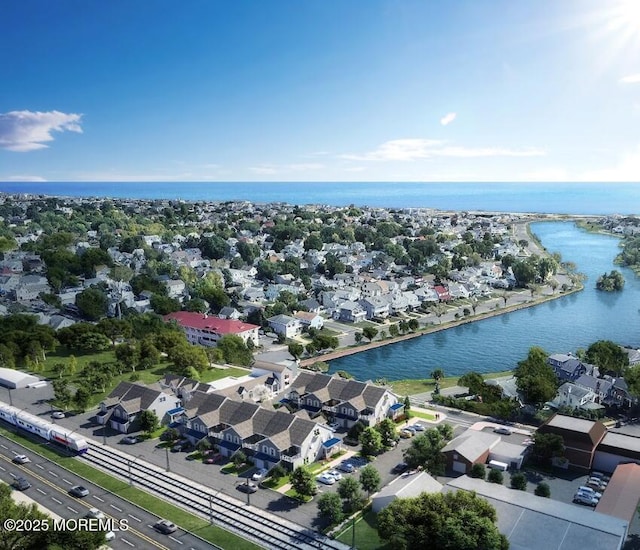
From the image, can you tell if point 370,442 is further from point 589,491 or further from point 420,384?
point 420,384

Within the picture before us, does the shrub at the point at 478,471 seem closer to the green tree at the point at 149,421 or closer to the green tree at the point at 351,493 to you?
the green tree at the point at 351,493

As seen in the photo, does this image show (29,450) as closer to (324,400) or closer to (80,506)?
(80,506)

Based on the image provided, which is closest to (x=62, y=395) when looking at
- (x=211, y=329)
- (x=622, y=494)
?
(x=211, y=329)

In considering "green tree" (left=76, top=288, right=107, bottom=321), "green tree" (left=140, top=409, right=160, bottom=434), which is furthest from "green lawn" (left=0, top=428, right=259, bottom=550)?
"green tree" (left=76, top=288, right=107, bottom=321)

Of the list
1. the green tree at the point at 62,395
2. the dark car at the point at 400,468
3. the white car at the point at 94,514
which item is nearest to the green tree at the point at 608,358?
the dark car at the point at 400,468

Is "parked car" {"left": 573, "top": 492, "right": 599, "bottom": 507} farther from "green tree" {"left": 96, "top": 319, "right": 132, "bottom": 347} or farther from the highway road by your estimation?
"green tree" {"left": 96, "top": 319, "right": 132, "bottom": 347}

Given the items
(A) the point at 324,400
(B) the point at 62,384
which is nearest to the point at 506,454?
(A) the point at 324,400
